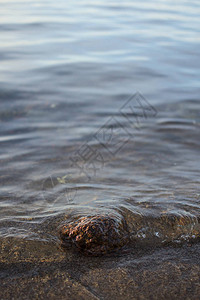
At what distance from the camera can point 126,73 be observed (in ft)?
24.9

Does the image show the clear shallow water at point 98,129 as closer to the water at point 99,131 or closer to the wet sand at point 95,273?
the water at point 99,131

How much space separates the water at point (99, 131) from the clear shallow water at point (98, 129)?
0.01 m

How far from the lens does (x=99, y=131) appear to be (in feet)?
17.6

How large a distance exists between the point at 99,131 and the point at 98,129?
0.22ft

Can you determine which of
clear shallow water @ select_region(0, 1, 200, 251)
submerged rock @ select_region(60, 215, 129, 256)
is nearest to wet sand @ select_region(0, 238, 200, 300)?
submerged rock @ select_region(60, 215, 129, 256)

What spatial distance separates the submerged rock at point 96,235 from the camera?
2648 millimetres

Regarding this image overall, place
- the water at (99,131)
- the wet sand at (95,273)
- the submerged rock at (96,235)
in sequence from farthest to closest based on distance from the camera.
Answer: the water at (99,131) < the submerged rock at (96,235) < the wet sand at (95,273)

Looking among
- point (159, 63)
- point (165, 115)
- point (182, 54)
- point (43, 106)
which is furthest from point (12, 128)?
point (182, 54)

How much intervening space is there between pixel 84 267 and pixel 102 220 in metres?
0.41

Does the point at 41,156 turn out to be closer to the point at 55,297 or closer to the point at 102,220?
the point at 102,220

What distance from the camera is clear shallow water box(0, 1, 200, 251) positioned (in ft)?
10.6

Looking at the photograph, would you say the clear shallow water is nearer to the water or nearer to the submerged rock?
the water

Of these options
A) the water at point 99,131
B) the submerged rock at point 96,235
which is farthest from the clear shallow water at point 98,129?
the submerged rock at point 96,235

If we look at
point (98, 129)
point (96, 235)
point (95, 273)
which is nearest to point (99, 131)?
point (98, 129)
